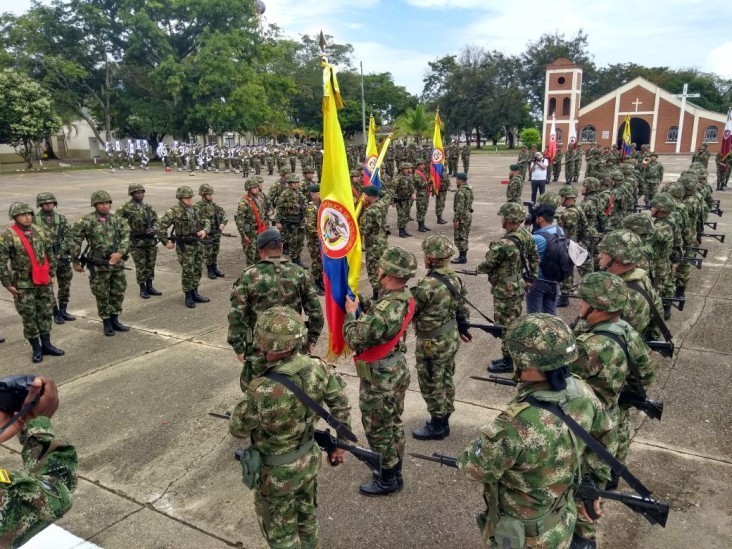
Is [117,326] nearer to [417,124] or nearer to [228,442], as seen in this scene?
[228,442]

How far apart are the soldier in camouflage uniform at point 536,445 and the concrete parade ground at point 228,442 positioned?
1281 millimetres

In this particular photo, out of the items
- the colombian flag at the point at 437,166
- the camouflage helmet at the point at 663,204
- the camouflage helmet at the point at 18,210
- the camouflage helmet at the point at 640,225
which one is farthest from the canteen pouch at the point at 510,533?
the colombian flag at the point at 437,166

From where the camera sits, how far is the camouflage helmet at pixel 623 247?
4.41 meters

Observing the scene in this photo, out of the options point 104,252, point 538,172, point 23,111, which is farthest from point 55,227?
point 23,111

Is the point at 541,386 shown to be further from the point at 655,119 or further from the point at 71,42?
the point at 655,119

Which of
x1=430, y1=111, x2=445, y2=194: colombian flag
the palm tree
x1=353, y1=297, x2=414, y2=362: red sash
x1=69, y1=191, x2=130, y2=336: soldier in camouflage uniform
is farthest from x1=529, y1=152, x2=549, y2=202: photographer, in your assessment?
the palm tree

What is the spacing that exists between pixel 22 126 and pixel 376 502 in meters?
36.0

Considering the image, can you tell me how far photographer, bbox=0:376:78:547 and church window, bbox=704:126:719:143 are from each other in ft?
171

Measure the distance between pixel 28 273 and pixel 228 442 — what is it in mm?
3716

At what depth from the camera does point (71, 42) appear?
1500 inches

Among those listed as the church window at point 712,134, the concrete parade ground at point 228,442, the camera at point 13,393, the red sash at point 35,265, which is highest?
the church window at point 712,134

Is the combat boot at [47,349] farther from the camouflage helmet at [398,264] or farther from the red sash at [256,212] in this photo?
the camouflage helmet at [398,264]

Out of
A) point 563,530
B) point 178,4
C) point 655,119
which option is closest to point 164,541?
point 563,530

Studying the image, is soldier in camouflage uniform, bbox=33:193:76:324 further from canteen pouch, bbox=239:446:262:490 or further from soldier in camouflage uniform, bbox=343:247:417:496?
canteen pouch, bbox=239:446:262:490
